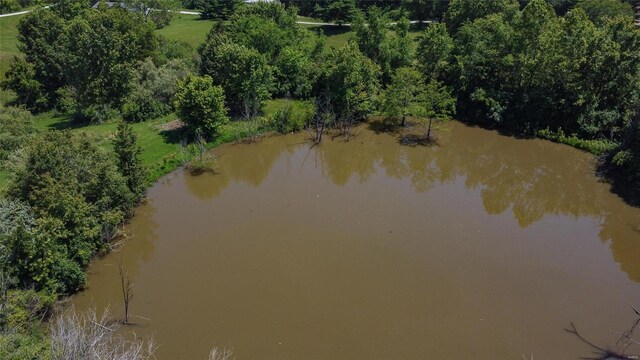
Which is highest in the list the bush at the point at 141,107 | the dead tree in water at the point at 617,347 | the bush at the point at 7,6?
the bush at the point at 7,6

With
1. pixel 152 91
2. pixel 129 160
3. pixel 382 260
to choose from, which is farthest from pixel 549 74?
pixel 152 91

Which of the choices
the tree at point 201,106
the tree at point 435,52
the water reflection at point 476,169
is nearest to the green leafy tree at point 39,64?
the tree at point 201,106

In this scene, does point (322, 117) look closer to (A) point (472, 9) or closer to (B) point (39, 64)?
(A) point (472, 9)

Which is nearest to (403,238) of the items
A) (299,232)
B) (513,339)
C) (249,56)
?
(299,232)

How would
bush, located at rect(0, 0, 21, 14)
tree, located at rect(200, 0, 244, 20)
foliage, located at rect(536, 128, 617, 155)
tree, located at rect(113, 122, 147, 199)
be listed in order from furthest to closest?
tree, located at rect(200, 0, 244, 20), bush, located at rect(0, 0, 21, 14), foliage, located at rect(536, 128, 617, 155), tree, located at rect(113, 122, 147, 199)

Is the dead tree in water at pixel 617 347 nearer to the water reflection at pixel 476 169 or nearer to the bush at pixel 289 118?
the water reflection at pixel 476 169

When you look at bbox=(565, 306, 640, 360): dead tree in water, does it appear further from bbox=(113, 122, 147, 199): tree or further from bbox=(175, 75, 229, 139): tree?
bbox=(175, 75, 229, 139): tree

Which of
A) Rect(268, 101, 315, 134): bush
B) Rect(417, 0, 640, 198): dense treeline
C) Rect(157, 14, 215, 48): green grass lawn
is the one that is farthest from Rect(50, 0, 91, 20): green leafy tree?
Rect(417, 0, 640, 198): dense treeline
